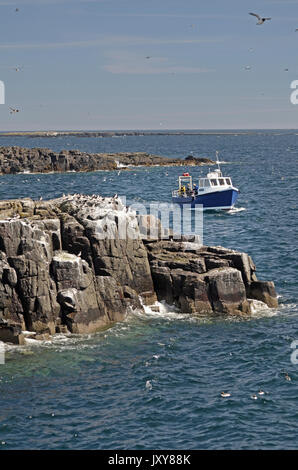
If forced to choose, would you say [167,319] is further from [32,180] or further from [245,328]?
[32,180]

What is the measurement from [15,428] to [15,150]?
11414cm

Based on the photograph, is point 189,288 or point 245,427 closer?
point 245,427

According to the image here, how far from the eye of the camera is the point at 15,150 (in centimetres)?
13475

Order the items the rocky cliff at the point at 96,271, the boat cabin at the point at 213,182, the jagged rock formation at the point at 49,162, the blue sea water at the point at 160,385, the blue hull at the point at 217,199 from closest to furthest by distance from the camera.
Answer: the blue sea water at the point at 160,385, the rocky cliff at the point at 96,271, the blue hull at the point at 217,199, the boat cabin at the point at 213,182, the jagged rock formation at the point at 49,162

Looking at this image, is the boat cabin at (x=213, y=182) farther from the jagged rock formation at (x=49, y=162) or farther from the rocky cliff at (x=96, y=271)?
the jagged rock formation at (x=49, y=162)

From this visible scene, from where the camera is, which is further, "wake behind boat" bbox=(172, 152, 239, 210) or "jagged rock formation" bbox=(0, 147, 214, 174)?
"jagged rock formation" bbox=(0, 147, 214, 174)

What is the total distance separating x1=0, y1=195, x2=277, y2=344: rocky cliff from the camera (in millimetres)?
33344

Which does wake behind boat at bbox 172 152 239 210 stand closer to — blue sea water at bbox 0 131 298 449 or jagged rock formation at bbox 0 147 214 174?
blue sea water at bbox 0 131 298 449

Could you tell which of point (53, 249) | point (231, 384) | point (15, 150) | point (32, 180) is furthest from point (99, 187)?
point (231, 384)

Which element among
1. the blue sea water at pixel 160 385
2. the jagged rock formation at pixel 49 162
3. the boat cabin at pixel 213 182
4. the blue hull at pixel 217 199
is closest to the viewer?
the blue sea water at pixel 160 385

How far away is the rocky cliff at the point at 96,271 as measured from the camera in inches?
1313

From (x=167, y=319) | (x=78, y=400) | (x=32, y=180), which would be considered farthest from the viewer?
(x=32, y=180)

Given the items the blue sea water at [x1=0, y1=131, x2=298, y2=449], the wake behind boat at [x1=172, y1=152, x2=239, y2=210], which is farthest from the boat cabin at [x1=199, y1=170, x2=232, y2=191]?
the blue sea water at [x1=0, y1=131, x2=298, y2=449]

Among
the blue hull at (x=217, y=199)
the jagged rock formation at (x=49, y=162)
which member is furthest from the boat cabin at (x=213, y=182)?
the jagged rock formation at (x=49, y=162)
